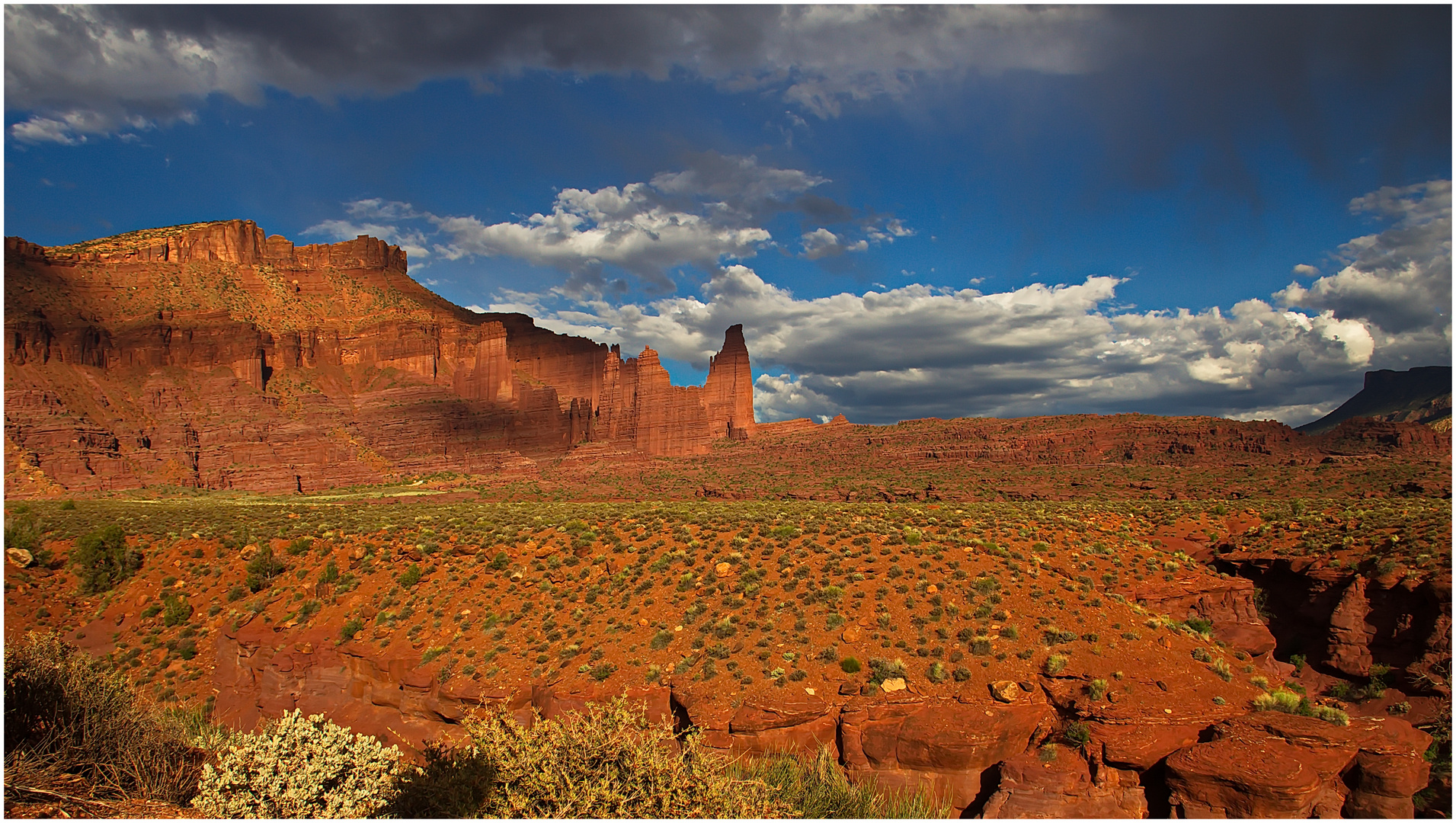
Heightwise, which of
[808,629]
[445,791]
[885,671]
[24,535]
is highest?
[24,535]

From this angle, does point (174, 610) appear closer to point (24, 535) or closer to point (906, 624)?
point (24, 535)

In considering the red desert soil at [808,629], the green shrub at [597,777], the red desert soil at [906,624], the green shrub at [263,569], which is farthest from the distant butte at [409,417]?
the green shrub at [597,777]

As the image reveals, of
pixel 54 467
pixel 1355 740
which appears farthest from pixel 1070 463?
pixel 54 467

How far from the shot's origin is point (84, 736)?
10688mm

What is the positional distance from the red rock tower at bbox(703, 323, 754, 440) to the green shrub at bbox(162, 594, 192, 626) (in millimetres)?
103248

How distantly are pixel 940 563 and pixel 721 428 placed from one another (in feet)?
346

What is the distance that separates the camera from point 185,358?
363 ft

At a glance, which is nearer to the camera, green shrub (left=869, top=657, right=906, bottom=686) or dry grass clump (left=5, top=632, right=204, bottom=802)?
dry grass clump (left=5, top=632, right=204, bottom=802)

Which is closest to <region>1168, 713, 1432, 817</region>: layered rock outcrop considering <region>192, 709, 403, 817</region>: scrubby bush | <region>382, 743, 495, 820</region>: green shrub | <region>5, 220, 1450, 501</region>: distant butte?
<region>382, 743, 495, 820</region>: green shrub

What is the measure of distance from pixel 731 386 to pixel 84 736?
126 metres

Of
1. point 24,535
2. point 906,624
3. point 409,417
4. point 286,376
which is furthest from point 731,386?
point 906,624

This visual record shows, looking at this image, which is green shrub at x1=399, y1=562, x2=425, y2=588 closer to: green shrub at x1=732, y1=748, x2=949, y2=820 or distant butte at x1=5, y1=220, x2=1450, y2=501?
green shrub at x1=732, y1=748, x2=949, y2=820

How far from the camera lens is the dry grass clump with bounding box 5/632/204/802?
9.92m

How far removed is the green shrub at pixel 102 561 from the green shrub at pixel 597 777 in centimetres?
3092
